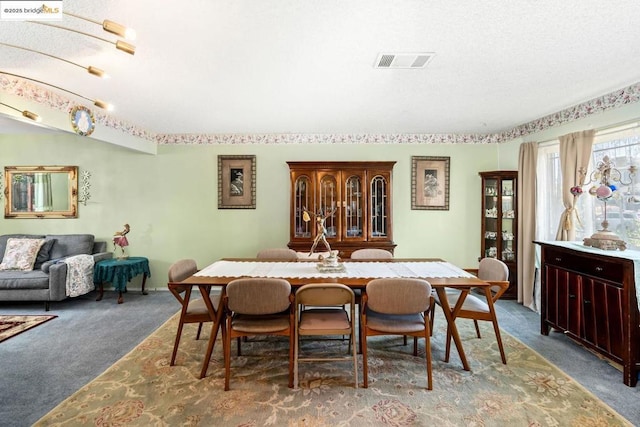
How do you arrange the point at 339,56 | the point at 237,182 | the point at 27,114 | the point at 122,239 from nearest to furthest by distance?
the point at 339,56
the point at 27,114
the point at 122,239
the point at 237,182

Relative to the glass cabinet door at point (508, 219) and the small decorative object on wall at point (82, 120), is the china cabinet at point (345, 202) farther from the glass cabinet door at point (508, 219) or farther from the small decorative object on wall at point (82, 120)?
the small decorative object on wall at point (82, 120)

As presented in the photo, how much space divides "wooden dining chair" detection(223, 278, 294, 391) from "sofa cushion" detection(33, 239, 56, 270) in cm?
370

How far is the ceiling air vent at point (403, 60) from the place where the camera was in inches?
90.0

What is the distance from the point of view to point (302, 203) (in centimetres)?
442

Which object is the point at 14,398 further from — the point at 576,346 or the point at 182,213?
the point at 576,346

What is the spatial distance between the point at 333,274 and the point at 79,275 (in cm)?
365

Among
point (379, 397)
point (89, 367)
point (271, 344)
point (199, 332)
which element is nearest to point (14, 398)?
point (89, 367)

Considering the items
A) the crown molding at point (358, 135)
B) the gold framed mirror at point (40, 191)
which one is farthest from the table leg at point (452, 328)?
the gold framed mirror at point (40, 191)

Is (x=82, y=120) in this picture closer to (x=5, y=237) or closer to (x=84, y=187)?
(x=84, y=187)

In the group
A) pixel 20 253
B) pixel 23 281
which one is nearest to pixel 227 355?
pixel 23 281

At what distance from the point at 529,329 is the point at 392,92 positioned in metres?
2.91

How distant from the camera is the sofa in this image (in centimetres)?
381

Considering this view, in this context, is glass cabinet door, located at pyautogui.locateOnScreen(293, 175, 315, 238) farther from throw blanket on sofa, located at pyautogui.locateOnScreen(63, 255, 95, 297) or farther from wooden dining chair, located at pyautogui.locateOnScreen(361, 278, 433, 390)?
throw blanket on sofa, located at pyautogui.locateOnScreen(63, 255, 95, 297)

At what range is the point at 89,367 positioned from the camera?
99.7 inches
